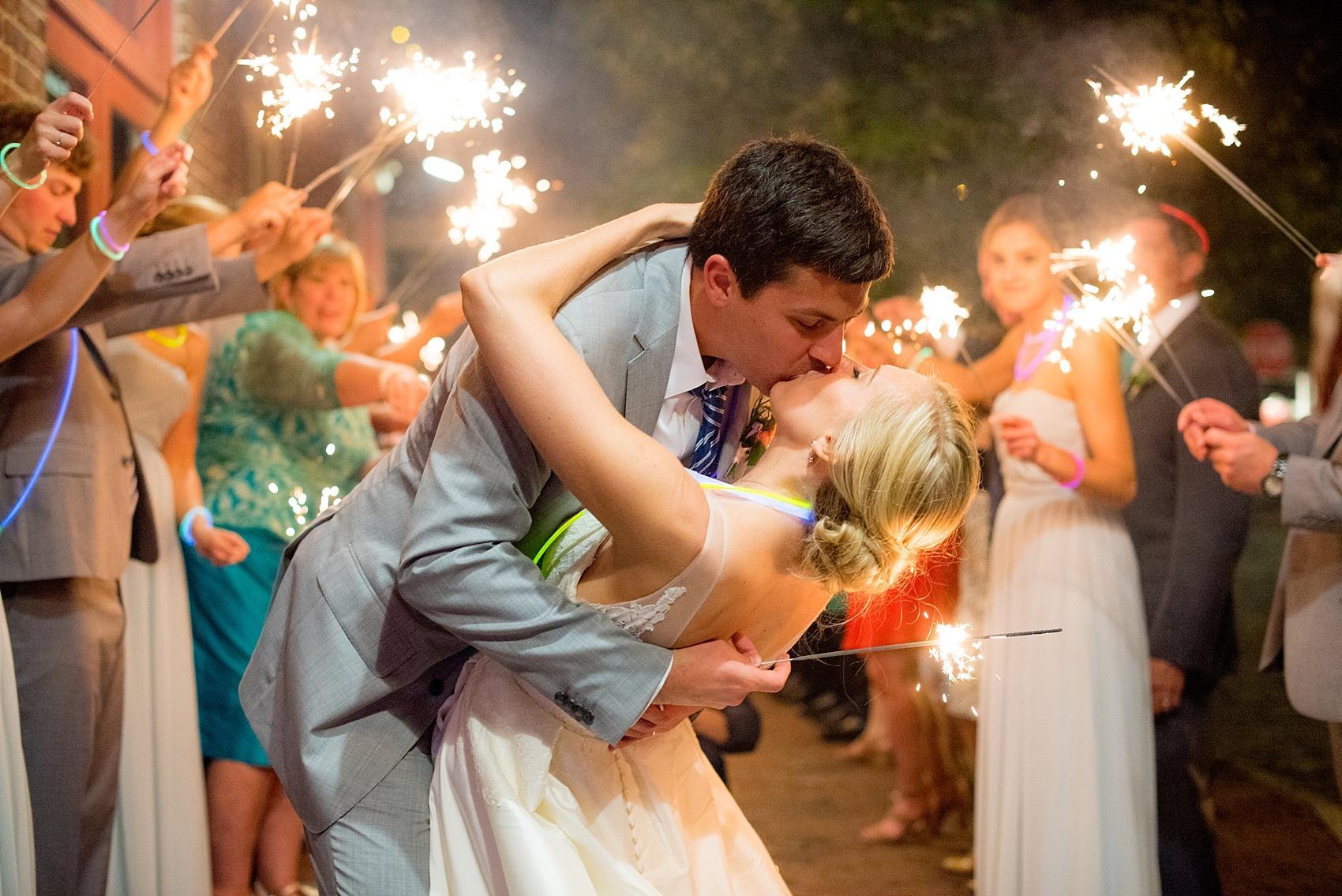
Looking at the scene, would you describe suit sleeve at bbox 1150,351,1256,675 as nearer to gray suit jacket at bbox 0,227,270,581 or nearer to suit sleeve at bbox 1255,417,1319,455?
suit sleeve at bbox 1255,417,1319,455

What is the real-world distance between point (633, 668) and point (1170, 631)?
2.17 m

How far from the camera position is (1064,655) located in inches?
113

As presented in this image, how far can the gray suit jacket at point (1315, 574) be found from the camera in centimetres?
239

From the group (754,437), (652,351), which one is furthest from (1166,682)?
(652,351)

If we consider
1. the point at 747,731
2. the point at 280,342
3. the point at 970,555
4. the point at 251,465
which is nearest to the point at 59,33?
the point at 280,342

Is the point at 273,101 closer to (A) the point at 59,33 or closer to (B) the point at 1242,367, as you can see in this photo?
(A) the point at 59,33

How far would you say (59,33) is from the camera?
7.54 feet

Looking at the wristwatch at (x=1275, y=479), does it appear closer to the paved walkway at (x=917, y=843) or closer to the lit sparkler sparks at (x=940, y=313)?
the lit sparkler sparks at (x=940, y=313)

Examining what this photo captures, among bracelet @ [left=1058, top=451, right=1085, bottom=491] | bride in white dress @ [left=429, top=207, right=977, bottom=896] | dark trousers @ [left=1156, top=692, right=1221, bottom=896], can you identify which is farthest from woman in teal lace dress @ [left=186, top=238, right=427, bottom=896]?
dark trousers @ [left=1156, top=692, right=1221, bottom=896]

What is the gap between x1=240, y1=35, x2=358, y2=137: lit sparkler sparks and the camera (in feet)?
8.40

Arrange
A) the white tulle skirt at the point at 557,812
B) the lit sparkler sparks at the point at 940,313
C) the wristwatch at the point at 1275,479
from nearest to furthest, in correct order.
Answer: the white tulle skirt at the point at 557,812 < the wristwatch at the point at 1275,479 < the lit sparkler sparks at the point at 940,313

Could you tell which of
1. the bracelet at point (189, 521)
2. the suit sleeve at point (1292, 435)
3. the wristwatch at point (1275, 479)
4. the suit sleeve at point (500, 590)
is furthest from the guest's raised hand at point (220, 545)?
the suit sleeve at point (1292, 435)

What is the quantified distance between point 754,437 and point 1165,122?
1887 mm

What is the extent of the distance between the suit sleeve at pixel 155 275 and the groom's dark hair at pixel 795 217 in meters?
1.34
